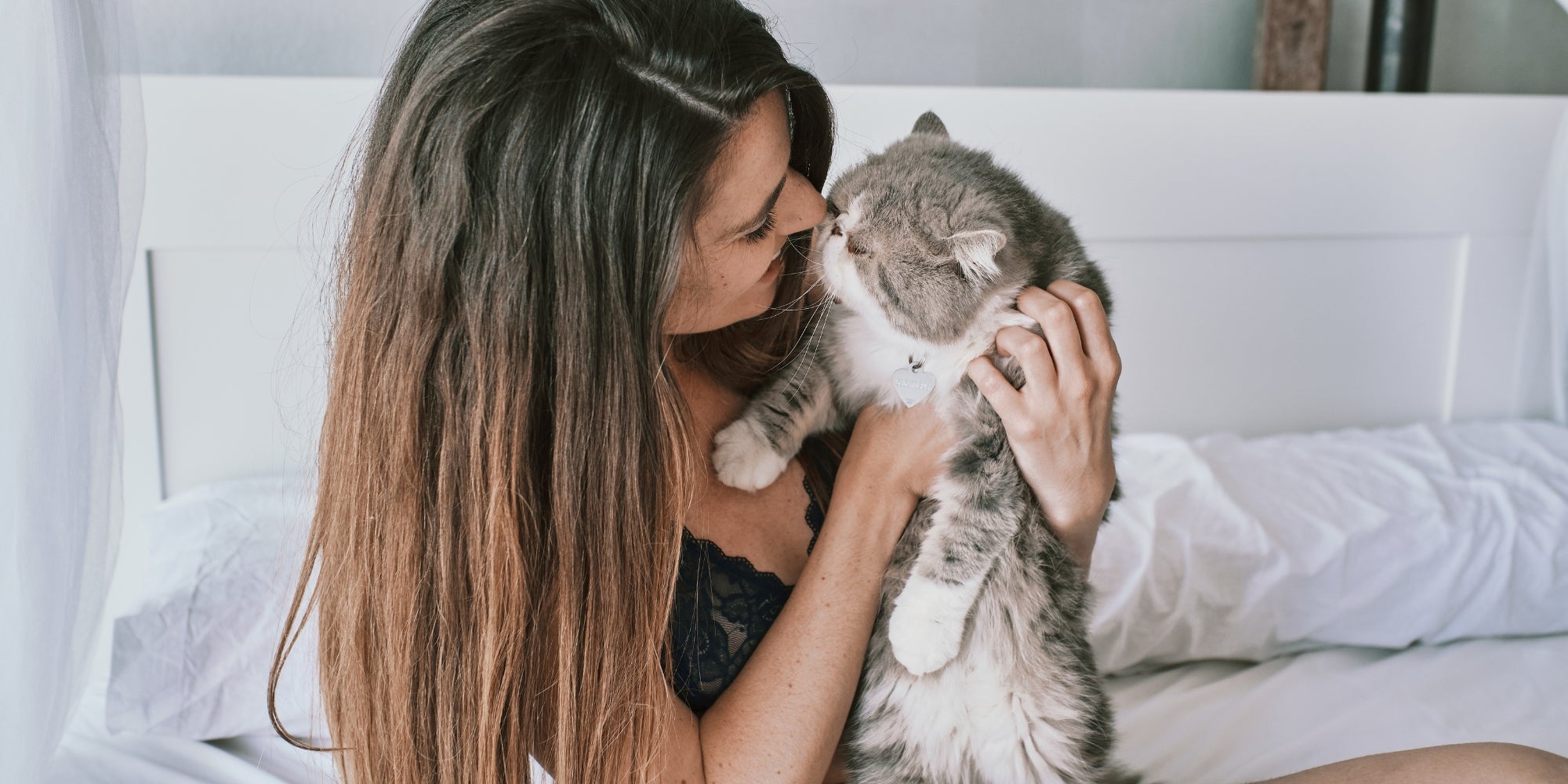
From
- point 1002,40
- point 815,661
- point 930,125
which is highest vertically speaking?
point 1002,40

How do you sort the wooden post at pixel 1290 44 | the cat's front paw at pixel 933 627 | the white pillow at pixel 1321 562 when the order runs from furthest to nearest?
the wooden post at pixel 1290 44
the white pillow at pixel 1321 562
the cat's front paw at pixel 933 627

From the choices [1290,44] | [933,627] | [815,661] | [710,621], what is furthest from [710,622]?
[1290,44]

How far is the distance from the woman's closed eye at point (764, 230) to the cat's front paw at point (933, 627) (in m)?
0.48

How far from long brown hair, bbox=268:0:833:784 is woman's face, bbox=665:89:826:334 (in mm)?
29

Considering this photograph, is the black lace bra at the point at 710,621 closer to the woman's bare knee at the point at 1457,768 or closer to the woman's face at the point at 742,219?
the woman's face at the point at 742,219

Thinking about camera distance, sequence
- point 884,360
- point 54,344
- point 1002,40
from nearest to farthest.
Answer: point 54,344 < point 884,360 < point 1002,40

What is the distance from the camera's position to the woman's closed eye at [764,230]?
1047mm

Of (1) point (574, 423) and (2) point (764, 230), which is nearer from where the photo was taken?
(1) point (574, 423)

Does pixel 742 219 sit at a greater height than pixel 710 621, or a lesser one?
greater

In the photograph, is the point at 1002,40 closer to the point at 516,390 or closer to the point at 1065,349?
the point at 1065,349

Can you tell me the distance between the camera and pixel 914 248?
1234 millimetres

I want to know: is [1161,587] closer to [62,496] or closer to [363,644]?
[363,644]

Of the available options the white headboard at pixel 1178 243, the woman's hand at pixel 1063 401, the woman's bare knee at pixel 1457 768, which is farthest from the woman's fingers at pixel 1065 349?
the white headboard at pixel 1178 243

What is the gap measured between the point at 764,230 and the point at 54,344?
28.6 inches
